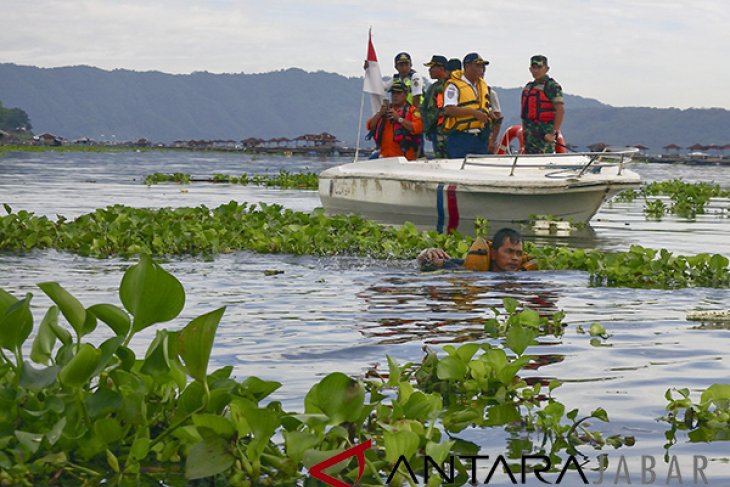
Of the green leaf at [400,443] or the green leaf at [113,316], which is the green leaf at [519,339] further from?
the green leaf at [113,316]

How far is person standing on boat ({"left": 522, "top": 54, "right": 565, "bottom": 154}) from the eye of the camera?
55.6ft

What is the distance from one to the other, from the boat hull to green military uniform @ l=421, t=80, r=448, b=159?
45 cm

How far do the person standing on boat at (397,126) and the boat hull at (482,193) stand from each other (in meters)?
0.49

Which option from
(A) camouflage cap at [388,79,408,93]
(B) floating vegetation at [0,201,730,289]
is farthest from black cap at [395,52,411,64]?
(B) floating vegetation at [0,201,730,289]

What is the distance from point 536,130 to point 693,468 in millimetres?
13079

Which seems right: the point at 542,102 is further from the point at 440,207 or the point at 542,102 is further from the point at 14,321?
the point at 14,321

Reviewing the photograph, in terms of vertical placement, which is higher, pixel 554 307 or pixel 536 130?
pixel 536 130

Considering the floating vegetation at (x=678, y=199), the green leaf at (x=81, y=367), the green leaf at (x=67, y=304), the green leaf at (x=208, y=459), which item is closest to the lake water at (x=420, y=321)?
the green leaf at (x=208, y=459)

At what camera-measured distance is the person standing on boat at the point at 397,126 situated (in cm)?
1764

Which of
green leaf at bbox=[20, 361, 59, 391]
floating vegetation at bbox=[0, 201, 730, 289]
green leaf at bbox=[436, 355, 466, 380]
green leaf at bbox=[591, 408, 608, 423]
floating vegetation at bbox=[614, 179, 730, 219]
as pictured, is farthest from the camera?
floating vegetation at bbox=[614, 179, 730, 219]

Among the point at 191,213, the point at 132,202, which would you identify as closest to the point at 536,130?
the point at 191,213

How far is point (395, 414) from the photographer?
15.4 feet

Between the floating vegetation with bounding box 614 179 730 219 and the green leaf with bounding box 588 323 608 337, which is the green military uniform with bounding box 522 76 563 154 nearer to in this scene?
the floating vegetation with bounding box 614 179 730 219

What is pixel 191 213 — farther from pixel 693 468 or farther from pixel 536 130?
pixel 693 468
